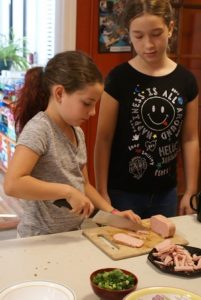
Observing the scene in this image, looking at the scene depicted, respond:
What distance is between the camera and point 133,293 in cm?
102

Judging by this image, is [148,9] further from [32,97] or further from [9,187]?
[9,187]

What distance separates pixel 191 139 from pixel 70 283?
0.98 m

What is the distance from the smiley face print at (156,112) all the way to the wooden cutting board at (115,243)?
44 cm

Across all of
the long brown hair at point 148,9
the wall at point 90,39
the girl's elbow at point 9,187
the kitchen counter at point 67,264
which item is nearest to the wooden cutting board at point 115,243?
the kitchen counter at point 67,264

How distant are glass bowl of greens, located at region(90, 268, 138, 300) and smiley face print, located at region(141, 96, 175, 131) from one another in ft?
2.70

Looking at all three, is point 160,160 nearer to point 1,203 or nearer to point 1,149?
point 1,203

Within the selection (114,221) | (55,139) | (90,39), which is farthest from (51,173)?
(90,39)

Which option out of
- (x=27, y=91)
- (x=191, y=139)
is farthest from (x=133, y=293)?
(x=191, y=139)

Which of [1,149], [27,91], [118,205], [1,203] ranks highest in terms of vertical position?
[27,91]

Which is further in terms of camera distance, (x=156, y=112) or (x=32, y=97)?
(x=156, y=112)

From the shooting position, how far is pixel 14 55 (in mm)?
4238

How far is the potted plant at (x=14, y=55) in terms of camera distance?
423 centimetres

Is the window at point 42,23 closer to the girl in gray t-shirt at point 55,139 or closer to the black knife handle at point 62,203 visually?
the girl in gray t-shirt at point 55,139

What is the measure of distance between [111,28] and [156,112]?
1.02 m
